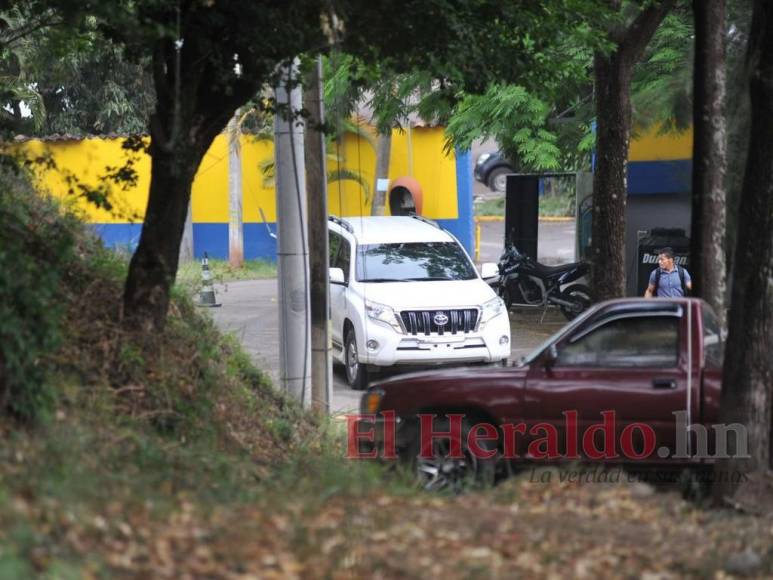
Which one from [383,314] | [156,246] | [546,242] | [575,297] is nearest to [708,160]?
[156,246]

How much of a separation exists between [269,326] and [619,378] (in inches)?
496

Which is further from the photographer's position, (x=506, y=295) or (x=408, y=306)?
(x=506, y=295)

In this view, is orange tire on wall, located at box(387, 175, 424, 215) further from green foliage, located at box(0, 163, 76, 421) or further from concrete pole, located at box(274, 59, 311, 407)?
green foliage, located at box(0, 163, 76, 421)

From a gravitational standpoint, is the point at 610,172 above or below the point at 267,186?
below

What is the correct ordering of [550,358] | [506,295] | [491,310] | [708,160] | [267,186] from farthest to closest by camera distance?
[267,186]
[506,295]
[491,310]
[708,160]
[550,358]

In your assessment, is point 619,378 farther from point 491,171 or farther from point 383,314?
point 491,171

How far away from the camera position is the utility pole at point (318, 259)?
40.9 ft

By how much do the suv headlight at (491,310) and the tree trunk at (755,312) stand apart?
743cm

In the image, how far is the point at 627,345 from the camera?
9.27 m

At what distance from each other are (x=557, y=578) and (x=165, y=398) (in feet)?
13.0

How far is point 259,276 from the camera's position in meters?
31.2

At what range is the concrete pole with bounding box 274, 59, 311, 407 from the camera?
1192cm

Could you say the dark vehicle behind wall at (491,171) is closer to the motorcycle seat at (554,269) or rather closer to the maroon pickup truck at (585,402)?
the motorcycle seat at (554,269)

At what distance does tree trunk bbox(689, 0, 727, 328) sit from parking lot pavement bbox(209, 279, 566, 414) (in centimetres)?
443
